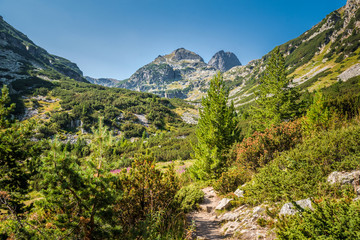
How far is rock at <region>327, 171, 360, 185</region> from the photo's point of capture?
368 centimetres

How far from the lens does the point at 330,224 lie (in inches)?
84.6

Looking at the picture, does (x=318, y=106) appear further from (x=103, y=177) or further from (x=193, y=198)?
(x=103, y=177)

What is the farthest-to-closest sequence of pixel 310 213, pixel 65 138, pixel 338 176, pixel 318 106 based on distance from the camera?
1. pixel 65 138
2. pixel 318 106
3. pixel 338 176
4. pixel 310 213

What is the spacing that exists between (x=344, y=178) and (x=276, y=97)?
12.4m

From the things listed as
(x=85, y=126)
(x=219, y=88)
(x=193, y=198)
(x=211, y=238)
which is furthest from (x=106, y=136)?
(x=85, y=126)

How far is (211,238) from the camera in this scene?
4.84 metres

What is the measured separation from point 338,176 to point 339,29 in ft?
589

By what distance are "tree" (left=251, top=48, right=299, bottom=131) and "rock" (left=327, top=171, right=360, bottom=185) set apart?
10.3 meters

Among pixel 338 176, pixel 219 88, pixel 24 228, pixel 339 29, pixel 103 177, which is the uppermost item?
pixel 339 29

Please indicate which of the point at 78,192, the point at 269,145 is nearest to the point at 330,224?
the point at 78,192

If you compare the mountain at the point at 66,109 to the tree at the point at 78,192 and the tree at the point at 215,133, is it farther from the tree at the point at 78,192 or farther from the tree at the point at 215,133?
the tree at the point at 78,192

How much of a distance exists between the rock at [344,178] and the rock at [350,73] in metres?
94.8

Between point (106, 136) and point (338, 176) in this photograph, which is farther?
point (338, 176)

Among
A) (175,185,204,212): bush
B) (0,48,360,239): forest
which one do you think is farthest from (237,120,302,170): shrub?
(175,185,204,212): bush
